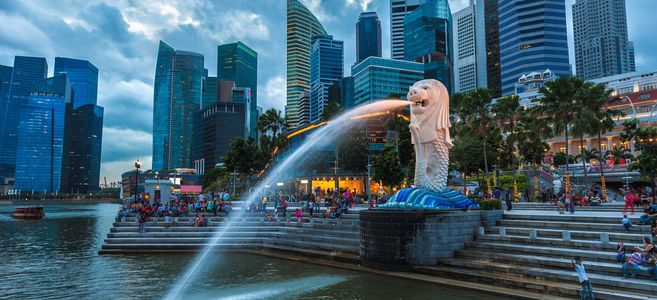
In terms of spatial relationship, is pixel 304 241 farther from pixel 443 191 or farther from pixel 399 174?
pixel 399 174

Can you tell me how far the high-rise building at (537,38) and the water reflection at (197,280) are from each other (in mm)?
161684

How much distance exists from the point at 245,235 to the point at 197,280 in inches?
393

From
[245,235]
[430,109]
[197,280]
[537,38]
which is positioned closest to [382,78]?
[537,38]

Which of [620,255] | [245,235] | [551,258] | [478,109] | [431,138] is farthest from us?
[478,109]

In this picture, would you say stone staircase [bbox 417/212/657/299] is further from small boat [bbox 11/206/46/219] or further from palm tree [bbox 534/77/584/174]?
small boat [bbox 11/206/46/219]

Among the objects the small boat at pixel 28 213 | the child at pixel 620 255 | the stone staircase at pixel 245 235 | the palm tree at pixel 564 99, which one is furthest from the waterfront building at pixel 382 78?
the child at pixel 620 255

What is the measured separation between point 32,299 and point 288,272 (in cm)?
935

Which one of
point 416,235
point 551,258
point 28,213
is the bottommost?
point 28,213

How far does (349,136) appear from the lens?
73.7 metres

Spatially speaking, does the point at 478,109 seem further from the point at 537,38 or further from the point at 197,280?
the point at 537,38

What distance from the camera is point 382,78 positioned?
494 ft

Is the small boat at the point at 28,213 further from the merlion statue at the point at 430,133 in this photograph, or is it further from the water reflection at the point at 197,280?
the merlion statue at the point at 430,133

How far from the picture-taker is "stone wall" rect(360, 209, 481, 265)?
56.8 ft

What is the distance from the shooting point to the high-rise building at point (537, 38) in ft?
513
